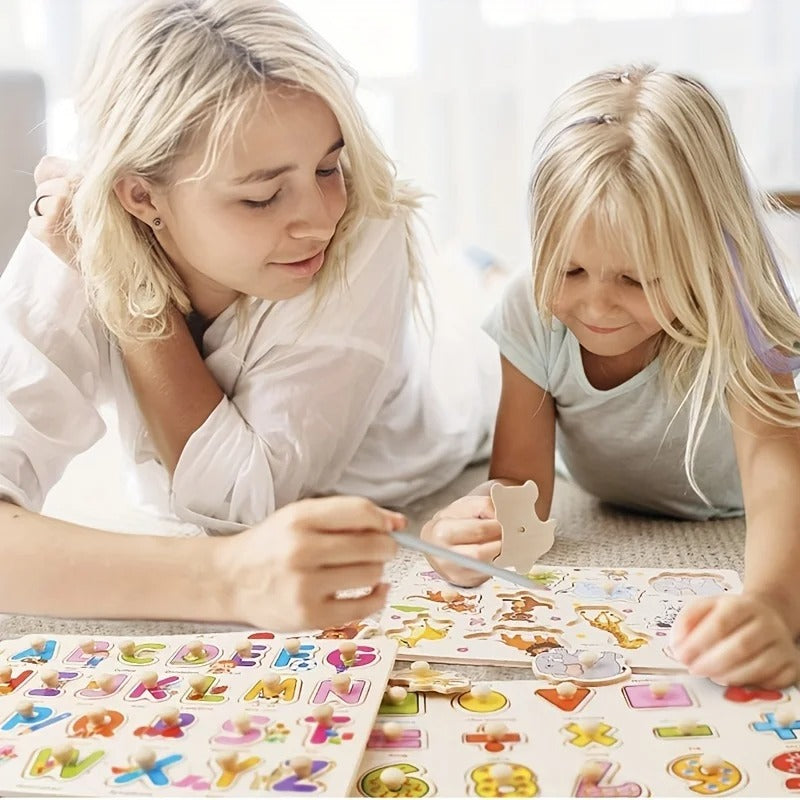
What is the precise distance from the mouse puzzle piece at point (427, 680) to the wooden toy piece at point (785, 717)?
0.66ft

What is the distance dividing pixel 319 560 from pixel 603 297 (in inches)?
14.4

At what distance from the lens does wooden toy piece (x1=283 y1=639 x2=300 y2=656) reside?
0.80m

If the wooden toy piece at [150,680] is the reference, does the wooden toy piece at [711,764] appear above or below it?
below

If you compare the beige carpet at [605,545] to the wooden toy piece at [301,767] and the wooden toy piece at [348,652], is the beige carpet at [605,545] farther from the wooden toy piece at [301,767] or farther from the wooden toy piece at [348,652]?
the wooden toy piece at [301,767]

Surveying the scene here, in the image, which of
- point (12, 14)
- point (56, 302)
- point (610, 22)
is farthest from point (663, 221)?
point (12, 14)

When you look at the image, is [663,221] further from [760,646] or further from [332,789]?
[332,789]

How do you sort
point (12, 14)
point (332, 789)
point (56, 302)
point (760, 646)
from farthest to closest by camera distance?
point (12, 14)
point (56, 302)
point (760, 646)
point (332, 789)

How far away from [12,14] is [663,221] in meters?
1.66

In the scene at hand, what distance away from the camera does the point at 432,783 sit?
0.62 m

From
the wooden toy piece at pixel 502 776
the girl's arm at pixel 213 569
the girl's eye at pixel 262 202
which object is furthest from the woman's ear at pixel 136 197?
the wooden toy piece at pixel 502 776

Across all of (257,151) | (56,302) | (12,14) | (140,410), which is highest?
(12,14)

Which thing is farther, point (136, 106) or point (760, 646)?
point (136, 106)

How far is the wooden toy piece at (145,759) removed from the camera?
2.08 ft

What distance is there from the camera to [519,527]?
0.89 m
